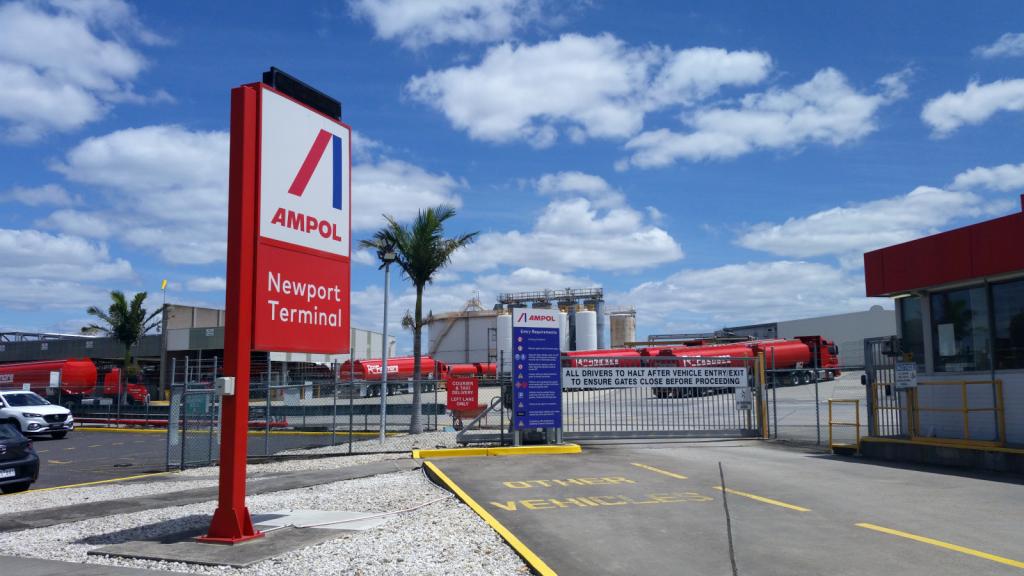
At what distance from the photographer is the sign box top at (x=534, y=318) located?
739 inches

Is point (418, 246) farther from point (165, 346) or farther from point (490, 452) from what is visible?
point (165, 346)

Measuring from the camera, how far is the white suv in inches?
1198

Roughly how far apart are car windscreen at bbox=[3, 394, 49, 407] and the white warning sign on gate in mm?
23856

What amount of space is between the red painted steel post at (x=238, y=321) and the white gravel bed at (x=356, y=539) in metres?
1.03

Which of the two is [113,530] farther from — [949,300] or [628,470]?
[949,300]

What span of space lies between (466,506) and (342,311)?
10.5 ft

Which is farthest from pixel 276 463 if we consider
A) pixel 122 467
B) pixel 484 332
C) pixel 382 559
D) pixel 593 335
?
pixel 593 335

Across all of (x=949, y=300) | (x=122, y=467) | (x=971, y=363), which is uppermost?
(x=949, y=300)

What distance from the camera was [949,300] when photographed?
16.4 meters

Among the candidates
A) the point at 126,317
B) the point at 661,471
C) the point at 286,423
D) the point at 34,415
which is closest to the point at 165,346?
the point at 126,317

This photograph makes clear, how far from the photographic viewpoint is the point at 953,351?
16.3 m

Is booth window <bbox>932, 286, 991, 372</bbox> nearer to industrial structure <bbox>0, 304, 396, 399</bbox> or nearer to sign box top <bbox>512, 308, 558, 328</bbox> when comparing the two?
sign box top <bbox>512, 308, 558, 328</bbox>

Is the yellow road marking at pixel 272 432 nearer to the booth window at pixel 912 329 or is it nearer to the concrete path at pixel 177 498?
the concrete path at pixel 177 498

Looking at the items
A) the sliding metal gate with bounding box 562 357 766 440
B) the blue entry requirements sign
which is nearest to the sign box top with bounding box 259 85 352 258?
the blue entry requirements sign
